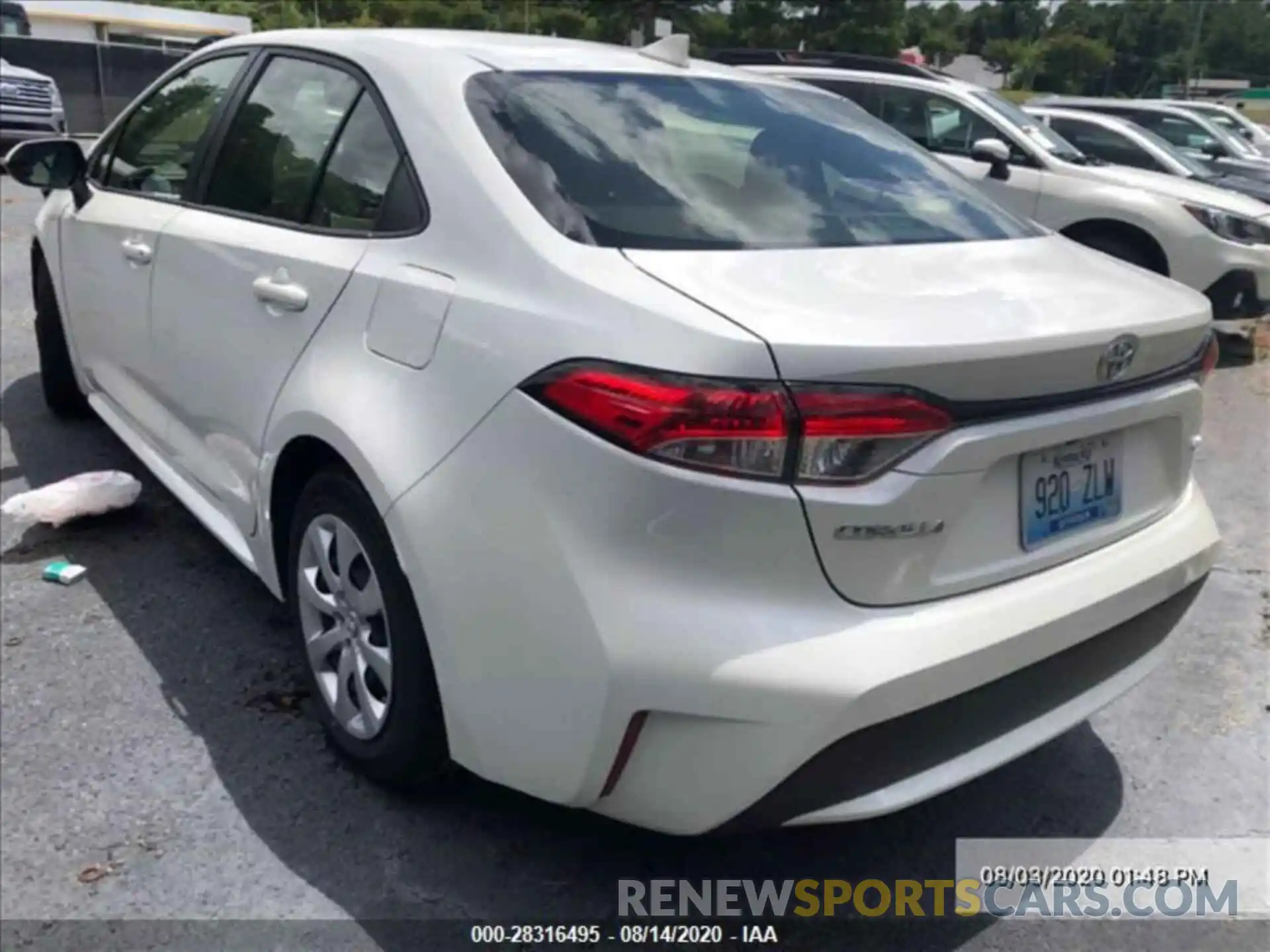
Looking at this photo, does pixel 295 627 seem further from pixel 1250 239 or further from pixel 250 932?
pixel 1250 239

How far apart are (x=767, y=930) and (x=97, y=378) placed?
10.3 feet

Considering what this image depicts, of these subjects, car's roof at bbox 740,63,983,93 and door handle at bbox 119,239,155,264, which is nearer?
door handle at bbox 119,239,155,264

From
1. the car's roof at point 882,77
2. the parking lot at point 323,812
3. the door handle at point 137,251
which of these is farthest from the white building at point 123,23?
the parking lot at point 323,812

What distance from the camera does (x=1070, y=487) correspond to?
2.19 metres

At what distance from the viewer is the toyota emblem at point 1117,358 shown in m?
2.14

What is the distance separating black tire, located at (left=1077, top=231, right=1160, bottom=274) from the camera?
25.2 feet

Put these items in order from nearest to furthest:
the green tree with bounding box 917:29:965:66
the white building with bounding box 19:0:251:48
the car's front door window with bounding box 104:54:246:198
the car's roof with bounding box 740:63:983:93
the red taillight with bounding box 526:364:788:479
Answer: the red taillight with bounding box 526:364:788:479 → the car's front door window with bounding box 104:54:246:198 → the car's roof with bounding box 740:63:983:93 → the green tree with bounding box 917:29:965:66 → the white building with bounding box 19:0:251:48

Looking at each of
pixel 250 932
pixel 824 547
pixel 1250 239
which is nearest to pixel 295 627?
pixel 250 932

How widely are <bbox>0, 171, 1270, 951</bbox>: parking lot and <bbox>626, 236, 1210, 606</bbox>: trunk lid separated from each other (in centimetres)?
79

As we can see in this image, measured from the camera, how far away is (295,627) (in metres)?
2.87

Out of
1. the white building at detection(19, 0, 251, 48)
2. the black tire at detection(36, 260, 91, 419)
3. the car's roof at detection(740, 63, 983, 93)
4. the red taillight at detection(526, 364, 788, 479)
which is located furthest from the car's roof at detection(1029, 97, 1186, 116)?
the white building at detection(19, 0, 251, 48)

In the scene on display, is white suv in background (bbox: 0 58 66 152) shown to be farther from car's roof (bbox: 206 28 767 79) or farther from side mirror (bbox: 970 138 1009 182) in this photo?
car's roof (bbox: 206 28 767 79)

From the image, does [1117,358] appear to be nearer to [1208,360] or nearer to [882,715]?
[1208,360]

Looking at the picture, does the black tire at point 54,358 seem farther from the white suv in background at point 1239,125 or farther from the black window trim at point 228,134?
the white suv in background at point 1239,125
